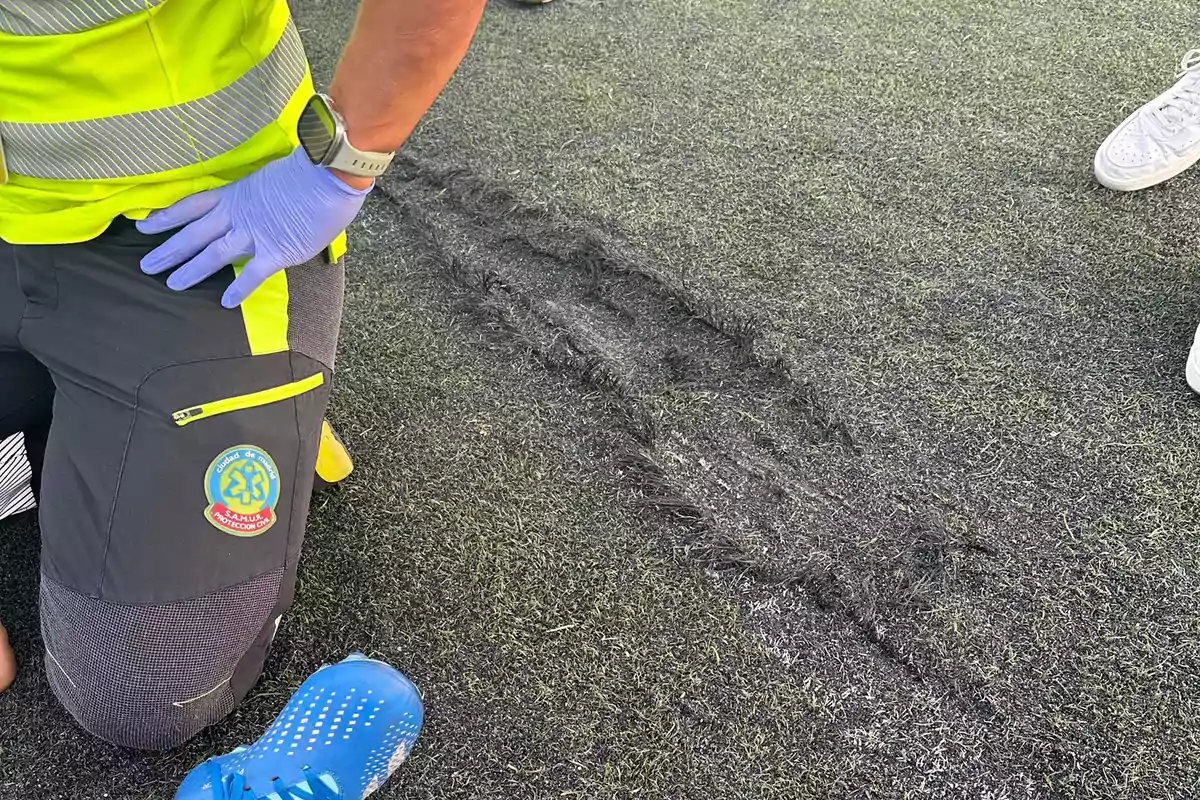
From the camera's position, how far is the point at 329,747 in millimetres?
747

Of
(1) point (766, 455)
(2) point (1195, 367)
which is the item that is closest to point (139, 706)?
(1) point (766, 455)

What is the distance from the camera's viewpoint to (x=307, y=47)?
73.4 inches

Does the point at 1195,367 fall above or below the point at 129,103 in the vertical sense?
below

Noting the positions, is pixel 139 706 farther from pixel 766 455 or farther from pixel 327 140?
pixel 766 455

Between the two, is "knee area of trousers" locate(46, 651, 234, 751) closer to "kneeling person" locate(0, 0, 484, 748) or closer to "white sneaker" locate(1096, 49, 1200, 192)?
"kneeling person" locate(0, 0, 484, 748)

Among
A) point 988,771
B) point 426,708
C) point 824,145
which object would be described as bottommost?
point 426,708

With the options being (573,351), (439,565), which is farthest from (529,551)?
(573,351)

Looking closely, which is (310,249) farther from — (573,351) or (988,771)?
(988,771)

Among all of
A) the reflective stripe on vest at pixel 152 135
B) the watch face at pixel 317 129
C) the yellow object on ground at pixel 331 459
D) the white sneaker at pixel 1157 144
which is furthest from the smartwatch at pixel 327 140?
the white sneaker at pixel 1157 144

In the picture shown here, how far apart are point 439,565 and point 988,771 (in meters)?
0.58

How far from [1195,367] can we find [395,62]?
99cm

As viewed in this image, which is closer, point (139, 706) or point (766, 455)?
point (139, 706)

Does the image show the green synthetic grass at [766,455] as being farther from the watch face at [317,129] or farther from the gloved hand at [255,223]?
the watch face at [317,129]

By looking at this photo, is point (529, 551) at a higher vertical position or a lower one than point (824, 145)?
lower
